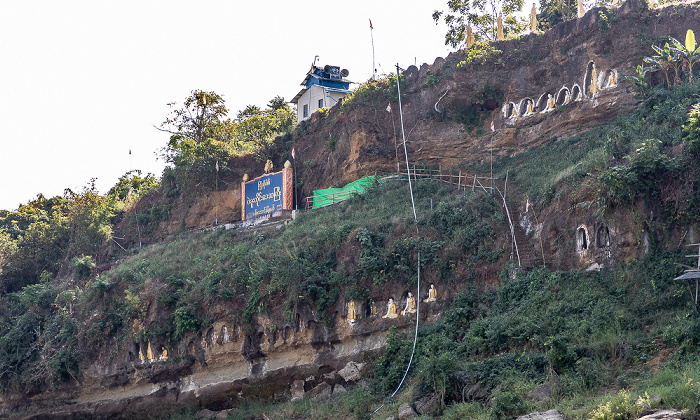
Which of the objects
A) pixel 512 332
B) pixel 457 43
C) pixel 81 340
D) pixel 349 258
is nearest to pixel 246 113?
pixel 457 43

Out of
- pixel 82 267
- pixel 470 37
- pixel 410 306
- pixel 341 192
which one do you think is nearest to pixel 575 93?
pixel 470 37

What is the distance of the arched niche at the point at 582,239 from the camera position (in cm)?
2064

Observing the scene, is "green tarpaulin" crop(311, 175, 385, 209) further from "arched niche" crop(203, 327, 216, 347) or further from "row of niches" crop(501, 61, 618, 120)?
"arched niche" crop(203, 327, 216, 347)

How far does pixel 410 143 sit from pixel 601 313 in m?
16.2

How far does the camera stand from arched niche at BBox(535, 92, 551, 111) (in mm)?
29953

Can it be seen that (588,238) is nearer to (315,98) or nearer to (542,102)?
(542,102)

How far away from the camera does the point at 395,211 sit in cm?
2731

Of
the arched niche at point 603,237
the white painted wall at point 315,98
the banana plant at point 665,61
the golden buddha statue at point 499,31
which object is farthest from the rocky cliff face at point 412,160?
the white painted wall at point 315,98

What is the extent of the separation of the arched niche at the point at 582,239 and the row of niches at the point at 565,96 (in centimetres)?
920

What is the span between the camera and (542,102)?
3009 centimetres

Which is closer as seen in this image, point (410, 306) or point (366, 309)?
point (410, 306)

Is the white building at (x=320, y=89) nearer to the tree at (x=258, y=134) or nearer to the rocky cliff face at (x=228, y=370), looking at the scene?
the tree at (x=258, y=134)

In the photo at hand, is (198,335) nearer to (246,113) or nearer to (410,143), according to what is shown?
(410,143)

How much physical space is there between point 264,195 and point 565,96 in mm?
14939
